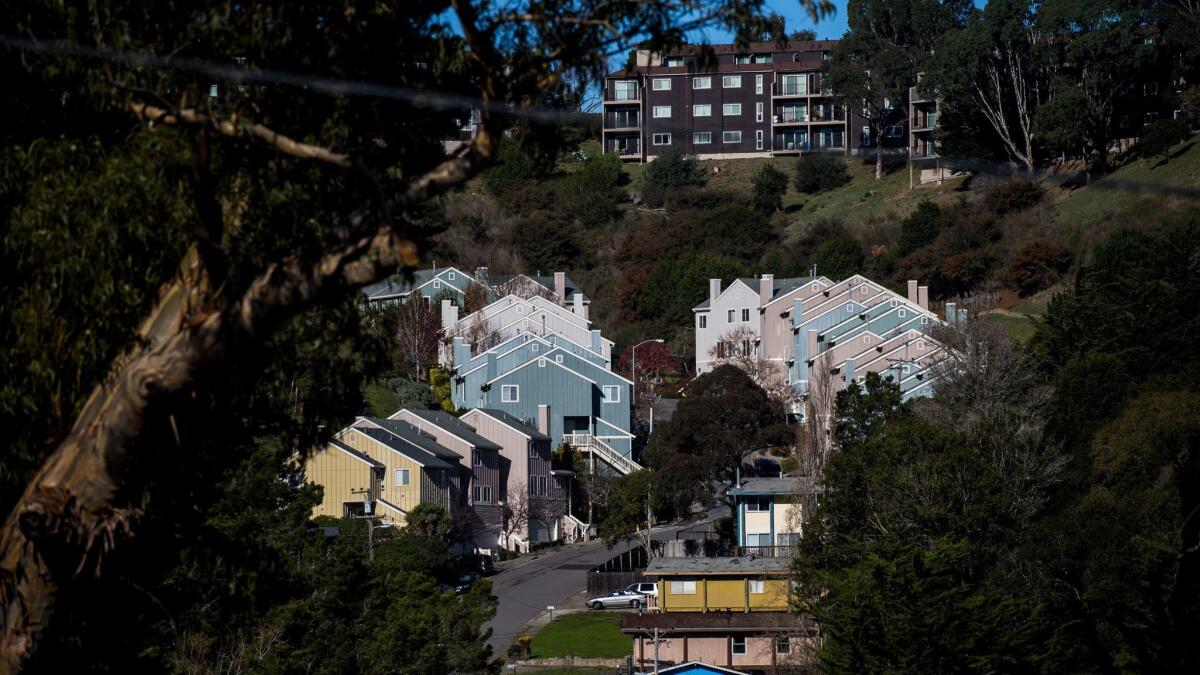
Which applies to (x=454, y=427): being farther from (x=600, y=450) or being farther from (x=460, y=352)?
(x=460, y=352)

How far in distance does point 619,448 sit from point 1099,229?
2722cm

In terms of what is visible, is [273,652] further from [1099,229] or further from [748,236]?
[748,236]

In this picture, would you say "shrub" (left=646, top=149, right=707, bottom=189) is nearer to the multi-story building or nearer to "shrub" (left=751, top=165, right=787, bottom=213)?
"shrub" (left=751, top=165, right=787, bottom=213)

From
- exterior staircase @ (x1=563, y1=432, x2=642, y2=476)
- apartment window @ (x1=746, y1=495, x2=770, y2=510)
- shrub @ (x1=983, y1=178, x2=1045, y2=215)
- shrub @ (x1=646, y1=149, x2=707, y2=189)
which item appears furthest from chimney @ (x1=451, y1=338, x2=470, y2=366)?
shrub @ (x1=646, y1=149, x2=707, y2=189)

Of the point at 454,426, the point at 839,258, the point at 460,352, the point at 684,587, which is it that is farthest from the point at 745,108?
the point at 684,587

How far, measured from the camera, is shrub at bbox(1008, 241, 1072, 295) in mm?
78188

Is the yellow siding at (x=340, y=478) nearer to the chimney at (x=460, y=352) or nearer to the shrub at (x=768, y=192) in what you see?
the chimney at (x=460, y=352)

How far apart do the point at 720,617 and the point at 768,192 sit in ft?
198

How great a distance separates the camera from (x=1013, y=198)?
8912 cm

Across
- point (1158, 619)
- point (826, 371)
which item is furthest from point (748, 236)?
point (1158, 619)

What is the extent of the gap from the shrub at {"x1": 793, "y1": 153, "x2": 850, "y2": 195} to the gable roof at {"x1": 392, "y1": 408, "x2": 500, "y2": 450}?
159 ft

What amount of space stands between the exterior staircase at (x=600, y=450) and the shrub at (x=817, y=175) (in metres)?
41.6

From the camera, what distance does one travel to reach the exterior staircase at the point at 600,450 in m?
72.6

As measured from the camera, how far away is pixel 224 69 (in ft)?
36.2
